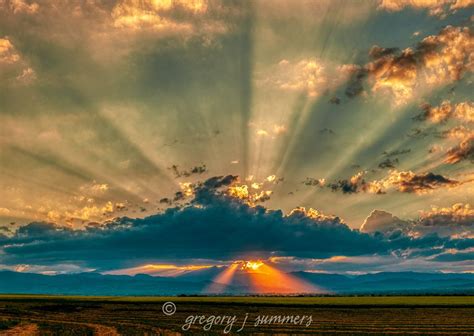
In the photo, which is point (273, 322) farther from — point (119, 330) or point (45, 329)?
point (45, 329)

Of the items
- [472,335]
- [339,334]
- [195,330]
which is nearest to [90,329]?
[195,330]

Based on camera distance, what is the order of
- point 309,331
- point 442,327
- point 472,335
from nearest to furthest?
point 472,335 → point 309,331 → point 442,327

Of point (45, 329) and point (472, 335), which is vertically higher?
point (45, 329)

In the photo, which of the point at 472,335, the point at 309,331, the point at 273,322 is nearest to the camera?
the point at 472,335

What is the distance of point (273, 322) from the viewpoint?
69.8 m

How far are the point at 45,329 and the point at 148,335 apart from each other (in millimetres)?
16495

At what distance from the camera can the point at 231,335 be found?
5134 centimetres

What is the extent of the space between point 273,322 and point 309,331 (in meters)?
14.6

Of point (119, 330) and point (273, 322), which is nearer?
point (119, 330)

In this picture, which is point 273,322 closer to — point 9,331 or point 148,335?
point 148,335

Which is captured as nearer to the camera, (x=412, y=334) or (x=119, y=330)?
(x=412, y=334)

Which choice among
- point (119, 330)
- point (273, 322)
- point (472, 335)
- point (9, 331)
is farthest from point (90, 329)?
point (472, 335)

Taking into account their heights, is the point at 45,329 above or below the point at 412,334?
above

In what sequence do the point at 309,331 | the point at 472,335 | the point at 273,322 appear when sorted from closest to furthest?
Answer: the point at 472,335 < the point at 309,331 < the point at 273,322
